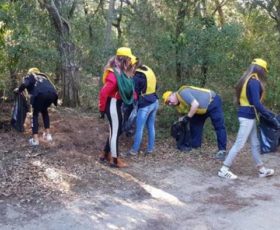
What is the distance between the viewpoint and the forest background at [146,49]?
30.9 ft

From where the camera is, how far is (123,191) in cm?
646

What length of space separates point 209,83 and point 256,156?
10.2 feet

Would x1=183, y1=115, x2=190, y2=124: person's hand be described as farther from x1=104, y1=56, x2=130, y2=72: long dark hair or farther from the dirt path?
x1=104, y1=56, x2=130, y2=72: long dark hair

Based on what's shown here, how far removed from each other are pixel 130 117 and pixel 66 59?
2.81 metres

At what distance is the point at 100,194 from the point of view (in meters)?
6.30

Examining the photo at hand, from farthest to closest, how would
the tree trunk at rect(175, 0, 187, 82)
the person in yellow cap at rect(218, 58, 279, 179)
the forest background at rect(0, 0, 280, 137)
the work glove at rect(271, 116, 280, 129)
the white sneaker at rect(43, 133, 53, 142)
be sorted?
the tree trunk at rect(175, 0, 187, 82)
the forest background at rect(0, 0, 280, 137)
the white sneaker at rect(43, 133, 53, 142)
the work glove at rect(271, 116, 280, 129)
the person in yellow cap at rect(218, 58, 279, 179)

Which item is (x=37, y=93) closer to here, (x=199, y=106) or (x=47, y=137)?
(x=47, y=137)

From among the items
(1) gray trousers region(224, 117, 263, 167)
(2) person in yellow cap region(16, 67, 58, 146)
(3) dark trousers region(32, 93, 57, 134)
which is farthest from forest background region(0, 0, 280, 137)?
(1) gray trousers region(224, 117, 263, 167)

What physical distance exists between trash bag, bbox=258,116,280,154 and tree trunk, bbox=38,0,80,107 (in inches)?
184

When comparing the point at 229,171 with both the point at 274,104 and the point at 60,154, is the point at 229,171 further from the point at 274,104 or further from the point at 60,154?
the point at 274,104

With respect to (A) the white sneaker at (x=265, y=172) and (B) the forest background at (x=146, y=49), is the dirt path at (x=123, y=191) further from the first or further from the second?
(B) the forest background at (x=146, y=49)

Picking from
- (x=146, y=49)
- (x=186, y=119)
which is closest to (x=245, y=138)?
(x=186, y=119)

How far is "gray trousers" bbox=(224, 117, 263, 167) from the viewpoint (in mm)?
Answer: 7102

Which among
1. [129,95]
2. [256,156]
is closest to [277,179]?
[256,156]
